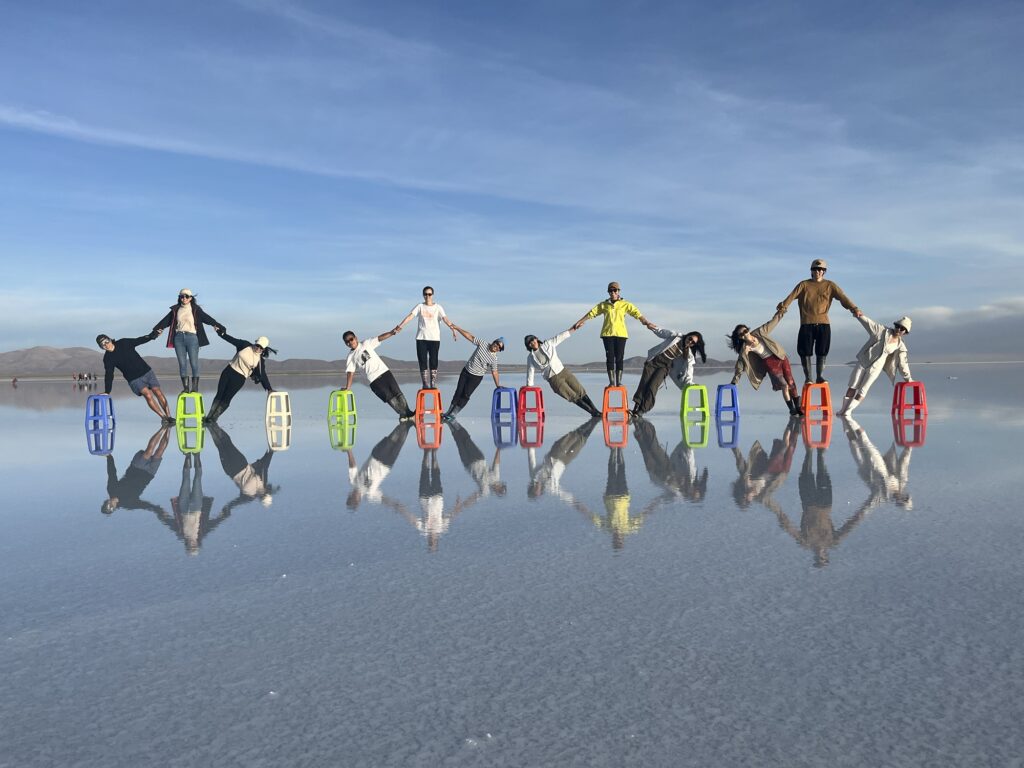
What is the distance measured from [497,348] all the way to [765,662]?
492 inches

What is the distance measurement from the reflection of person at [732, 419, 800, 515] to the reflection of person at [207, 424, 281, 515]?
3.93m

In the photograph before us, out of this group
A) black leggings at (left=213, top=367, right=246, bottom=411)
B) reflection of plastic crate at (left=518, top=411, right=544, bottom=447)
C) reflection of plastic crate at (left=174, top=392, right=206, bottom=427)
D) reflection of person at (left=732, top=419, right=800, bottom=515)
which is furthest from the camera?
black leggings at (left=213, top=367, right=246, bottom=411)

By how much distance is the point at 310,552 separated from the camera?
16.8 ft

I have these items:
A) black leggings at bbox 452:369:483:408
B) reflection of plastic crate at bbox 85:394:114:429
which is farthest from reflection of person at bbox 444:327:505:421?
reflection of plastic crate at bbox 85:394:114:429

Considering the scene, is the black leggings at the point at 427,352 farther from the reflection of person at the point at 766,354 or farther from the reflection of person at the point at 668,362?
the reflection of person at the point at 766,354

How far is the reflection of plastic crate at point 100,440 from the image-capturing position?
1129 centimetres

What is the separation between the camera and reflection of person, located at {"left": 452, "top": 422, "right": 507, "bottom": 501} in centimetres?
722

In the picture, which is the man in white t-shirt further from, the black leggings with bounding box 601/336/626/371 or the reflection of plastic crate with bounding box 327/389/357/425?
the black leggings with bounding box 601/336/626/371

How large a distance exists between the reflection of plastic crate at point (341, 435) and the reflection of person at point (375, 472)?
0.42 metres

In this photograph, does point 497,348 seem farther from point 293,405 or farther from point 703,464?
point 293,405

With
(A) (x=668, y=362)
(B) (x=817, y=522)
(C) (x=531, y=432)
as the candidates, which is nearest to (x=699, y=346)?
(A) (x=668, y=362)

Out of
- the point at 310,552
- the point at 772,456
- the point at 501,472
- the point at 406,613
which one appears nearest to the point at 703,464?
the point at 772,456

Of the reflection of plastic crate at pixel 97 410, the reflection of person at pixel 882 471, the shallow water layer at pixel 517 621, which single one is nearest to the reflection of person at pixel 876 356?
the reflection of person at pixel 882 471

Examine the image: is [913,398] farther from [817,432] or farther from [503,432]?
[503,432]
